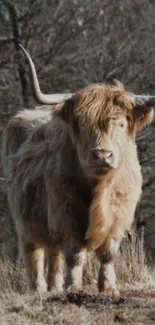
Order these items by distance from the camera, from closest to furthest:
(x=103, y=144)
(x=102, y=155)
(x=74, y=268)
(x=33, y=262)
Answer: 1. (x=102, y=155)
2. (x=103, y=144)
3. (x=74, y=268)
4. (x=33, y=262)

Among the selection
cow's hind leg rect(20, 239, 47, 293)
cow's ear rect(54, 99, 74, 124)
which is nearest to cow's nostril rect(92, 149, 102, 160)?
cow's ear rect(54, 99, 74, 124)

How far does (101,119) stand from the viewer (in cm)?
775

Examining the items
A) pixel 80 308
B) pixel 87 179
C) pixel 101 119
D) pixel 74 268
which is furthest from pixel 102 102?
pixel 80 308

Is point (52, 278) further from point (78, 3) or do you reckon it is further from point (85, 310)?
point (78, 3)

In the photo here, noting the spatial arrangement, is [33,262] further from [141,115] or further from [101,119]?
[101,119]

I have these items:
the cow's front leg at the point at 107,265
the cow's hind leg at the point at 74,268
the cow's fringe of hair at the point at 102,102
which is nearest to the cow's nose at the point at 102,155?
the cow's fringe of hair at the point at 102,102

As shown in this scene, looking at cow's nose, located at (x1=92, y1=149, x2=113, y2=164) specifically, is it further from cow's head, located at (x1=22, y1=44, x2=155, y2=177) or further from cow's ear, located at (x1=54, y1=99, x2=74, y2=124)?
cow's ear, located at (x1=54, y1=99, x2=74, y2=124)

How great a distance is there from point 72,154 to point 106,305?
1.85m

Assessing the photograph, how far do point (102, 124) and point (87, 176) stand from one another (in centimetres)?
52

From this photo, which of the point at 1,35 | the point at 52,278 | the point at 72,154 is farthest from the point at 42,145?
the point at 1,35

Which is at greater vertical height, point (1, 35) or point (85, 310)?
point (1, 35)

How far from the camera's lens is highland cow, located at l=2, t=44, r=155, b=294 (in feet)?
25.5

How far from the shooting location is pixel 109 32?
1923cm

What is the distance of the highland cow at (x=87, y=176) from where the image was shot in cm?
777
